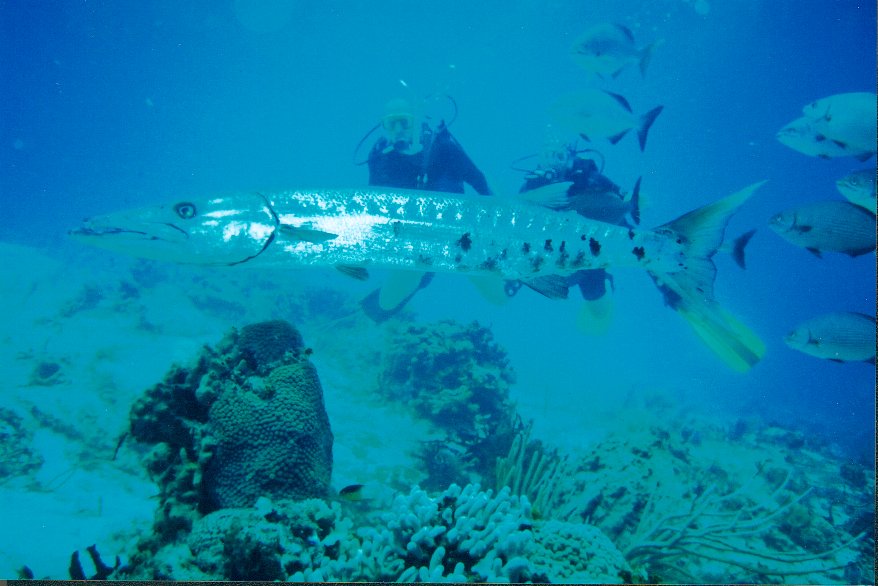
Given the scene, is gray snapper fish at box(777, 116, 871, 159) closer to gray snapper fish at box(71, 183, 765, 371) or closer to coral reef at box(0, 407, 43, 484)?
gray snapper fish at box(71, 183, 765, 371)

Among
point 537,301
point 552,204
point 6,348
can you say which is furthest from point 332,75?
point 552,204

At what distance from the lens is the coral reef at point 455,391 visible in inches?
237

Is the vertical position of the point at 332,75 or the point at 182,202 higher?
the point at 332,75

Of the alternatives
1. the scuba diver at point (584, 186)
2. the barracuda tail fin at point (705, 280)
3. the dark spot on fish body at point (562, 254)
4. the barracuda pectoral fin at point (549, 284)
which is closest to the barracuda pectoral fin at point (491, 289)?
the barracuda pectoral fin at point (549, 284)

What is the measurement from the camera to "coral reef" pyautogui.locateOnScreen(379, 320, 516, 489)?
6012 millimetres

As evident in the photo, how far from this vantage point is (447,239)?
330cm

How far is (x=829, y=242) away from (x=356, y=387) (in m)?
8.71

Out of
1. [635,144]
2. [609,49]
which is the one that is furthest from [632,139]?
[609,49]

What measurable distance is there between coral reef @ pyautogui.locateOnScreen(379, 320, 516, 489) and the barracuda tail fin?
12.2 feet

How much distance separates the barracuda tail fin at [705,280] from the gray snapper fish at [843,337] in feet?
8.35

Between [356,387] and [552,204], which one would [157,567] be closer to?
[552,204]

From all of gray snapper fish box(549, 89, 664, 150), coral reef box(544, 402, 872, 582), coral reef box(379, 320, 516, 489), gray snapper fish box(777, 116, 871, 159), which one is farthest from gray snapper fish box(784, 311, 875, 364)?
coral reef box(379, 320, 516, 489)

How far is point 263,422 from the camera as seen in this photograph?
3.02m

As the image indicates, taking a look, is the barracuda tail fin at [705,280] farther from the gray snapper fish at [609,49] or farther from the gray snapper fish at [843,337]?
the gray snapper fish at [609,49]
